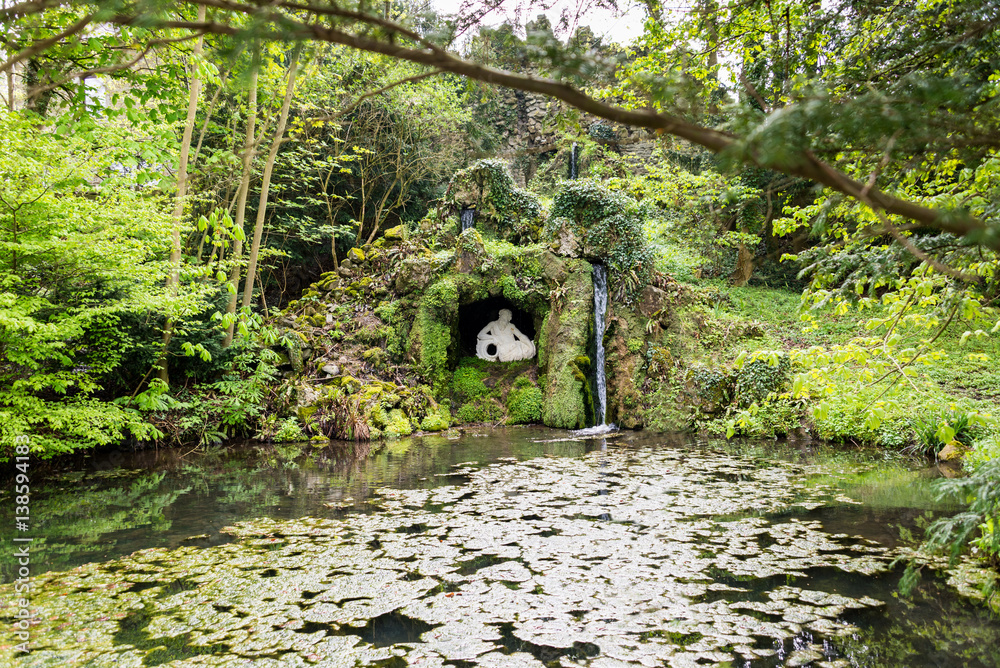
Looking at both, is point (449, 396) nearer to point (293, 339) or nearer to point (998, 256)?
point (293, 339)

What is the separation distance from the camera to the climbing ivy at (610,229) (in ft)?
36.8

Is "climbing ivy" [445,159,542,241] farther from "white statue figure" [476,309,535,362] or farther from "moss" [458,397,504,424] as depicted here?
"moss" [458,397,504,424]

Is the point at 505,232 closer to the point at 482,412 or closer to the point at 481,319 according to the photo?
the point at 481,319

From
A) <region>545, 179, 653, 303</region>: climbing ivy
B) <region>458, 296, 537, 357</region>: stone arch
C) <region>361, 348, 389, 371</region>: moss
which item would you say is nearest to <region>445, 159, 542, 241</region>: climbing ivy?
<region>545, 179, 653, 303</region>: climbing ivy

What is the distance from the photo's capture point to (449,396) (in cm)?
1166

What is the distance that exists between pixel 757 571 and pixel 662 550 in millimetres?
629

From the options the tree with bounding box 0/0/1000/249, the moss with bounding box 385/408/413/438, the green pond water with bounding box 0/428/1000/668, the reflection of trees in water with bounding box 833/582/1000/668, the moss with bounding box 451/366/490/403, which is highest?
the tree with bounding box 0/0/1000/249

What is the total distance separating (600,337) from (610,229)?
7.72 ft

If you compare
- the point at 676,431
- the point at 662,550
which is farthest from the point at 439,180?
the point at 662,550

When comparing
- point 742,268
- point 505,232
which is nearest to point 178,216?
point 505,232

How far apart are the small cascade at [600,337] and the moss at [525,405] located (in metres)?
1.33

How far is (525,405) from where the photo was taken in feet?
37.0

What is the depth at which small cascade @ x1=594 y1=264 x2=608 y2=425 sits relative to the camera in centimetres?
1052

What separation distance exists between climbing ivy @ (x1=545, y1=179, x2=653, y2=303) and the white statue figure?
2.37 meters
